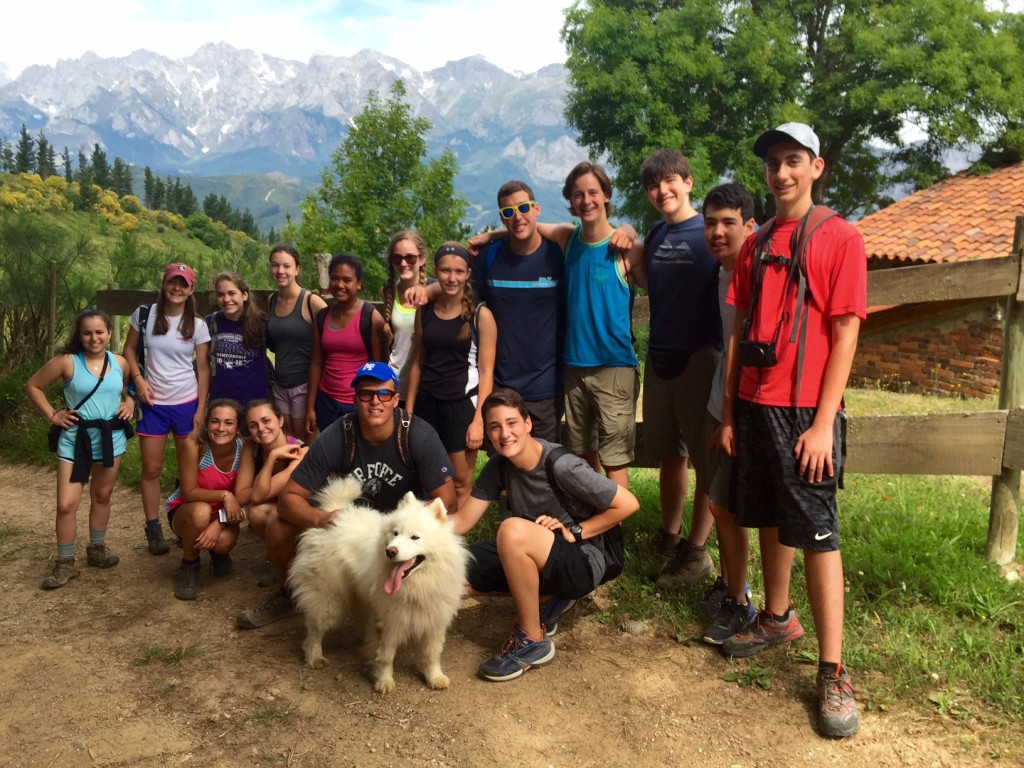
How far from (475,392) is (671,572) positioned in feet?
5.08

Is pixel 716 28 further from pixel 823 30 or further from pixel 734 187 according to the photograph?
pixel 734 187

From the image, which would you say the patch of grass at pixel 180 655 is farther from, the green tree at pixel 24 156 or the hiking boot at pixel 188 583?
the green tree at pixel 24 156

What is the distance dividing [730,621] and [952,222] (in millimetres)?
15301

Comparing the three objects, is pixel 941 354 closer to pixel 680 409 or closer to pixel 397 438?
pixel 680 409

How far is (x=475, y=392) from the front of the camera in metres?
4.30

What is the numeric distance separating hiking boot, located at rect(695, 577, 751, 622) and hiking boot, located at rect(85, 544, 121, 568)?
402 centimetres

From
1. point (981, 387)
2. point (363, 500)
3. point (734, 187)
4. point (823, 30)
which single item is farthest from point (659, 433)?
point (823, 30)

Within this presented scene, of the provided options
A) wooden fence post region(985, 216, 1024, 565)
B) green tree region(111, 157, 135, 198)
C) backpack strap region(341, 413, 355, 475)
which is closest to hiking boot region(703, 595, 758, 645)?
wooden fence post region(985, 216, 1024, 565)

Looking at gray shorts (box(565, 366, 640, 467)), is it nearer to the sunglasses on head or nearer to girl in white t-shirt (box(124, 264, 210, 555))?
the sunglasses on head

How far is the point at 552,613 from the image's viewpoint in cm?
388

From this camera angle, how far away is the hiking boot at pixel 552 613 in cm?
384

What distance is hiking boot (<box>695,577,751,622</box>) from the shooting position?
3.84m

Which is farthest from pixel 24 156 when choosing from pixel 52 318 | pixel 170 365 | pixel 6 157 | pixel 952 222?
pixel 170 365

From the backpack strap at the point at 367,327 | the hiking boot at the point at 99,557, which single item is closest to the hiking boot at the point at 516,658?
the backpack strap at the point at 367,327
